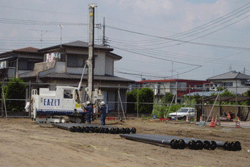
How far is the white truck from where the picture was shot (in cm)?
2689

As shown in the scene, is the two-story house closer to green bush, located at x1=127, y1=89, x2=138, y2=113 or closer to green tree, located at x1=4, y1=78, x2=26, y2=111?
green bush, located at x1=127, y1=89, x2=138, y2=113

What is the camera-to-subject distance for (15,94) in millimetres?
36531

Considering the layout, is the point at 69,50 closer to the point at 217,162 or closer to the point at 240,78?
the point at 217,162

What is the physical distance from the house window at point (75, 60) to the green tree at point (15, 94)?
8.48 m

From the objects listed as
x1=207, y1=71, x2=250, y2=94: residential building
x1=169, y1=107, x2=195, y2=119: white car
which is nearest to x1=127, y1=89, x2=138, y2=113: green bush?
x1=169, y1=107, x2=195, y2=119: white car

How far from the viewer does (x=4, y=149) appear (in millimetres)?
13336

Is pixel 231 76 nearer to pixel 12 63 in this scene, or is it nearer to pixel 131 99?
pixel 131 99

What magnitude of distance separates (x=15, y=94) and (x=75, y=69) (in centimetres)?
963

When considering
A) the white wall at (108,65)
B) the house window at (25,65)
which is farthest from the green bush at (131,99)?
the house window at (25,65)

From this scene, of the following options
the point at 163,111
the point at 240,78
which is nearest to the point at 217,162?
the point at 163,111

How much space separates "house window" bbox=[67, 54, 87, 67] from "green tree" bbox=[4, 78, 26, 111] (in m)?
8.48

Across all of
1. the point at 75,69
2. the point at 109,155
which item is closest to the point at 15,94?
the point at 75,69

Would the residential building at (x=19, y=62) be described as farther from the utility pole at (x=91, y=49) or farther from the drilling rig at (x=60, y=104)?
the drilling rig at (x=60, y=104)

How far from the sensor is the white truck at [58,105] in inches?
1059
